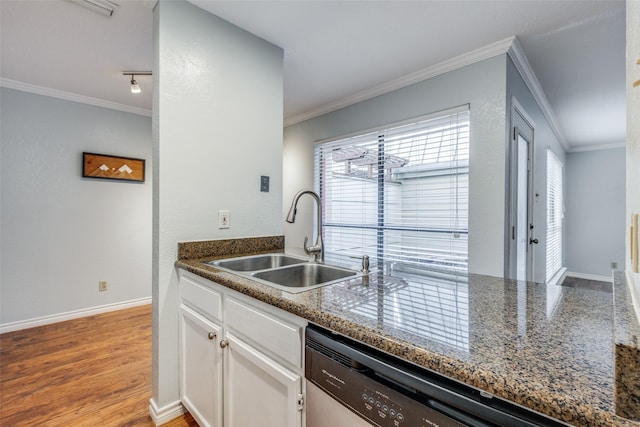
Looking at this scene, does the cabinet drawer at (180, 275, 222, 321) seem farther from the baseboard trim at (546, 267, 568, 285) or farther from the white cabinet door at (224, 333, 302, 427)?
the baseboard trim at (546, 267, 568, 285)

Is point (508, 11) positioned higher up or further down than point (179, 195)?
higher up

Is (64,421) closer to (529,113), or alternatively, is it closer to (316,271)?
(316,271)

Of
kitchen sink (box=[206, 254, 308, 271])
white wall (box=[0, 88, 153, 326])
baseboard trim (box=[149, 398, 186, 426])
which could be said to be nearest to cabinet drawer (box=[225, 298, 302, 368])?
kitchen sink (box=[206, 254, 308, 271])

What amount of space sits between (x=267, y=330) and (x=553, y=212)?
485 cm

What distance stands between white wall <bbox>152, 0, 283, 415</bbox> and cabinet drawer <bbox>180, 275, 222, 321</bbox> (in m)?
0.10

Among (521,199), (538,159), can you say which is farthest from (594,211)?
(521,199)

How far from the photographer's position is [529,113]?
8.78ft

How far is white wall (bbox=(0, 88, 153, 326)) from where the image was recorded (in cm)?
278

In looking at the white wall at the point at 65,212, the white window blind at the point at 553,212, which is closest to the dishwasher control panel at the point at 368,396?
the white wall at the point at 65,212

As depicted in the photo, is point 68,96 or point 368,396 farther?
point 68,96

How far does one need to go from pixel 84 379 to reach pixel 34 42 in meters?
2.41

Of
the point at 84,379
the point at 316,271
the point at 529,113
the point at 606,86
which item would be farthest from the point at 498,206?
the point at 84,379

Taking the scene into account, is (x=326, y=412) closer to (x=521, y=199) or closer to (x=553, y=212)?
(x=521, y=199)

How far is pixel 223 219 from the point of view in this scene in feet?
6.21
